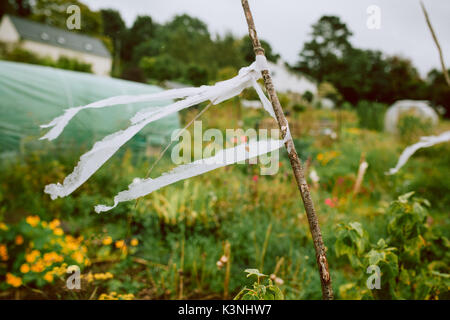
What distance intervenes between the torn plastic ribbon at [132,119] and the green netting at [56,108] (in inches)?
124

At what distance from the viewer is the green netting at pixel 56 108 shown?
439 cm

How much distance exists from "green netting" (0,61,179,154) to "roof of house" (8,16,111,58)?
42.5ft

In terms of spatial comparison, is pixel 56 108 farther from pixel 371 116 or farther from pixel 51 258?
pixel 371 116

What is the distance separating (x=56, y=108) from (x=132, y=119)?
15.6ft

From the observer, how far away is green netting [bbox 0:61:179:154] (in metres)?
4.39

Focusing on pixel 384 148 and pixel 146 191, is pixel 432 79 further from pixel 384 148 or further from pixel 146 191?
pixel 146 191

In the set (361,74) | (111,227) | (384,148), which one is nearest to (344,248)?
(111,227)

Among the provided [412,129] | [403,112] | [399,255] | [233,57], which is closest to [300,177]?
[399,255]

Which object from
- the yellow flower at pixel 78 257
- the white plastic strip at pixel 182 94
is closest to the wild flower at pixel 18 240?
the yellow flower at pixel 78 257

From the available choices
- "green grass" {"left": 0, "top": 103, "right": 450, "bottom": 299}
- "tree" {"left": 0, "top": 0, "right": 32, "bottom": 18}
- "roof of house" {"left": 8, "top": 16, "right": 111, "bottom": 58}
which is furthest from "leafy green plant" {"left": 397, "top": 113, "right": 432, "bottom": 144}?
"tree" {"left": 0, "top": 0, "right": 32, "bottom": 18}

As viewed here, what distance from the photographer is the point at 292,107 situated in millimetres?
8227

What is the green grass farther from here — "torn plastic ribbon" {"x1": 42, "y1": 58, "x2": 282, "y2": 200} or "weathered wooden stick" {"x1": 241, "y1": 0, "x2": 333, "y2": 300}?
"torn plastic ribbon" {"x1": 42, "y1": 58, "x2": 282, "y2": 200}

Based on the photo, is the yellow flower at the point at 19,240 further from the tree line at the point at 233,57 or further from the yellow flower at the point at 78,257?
the tree line at the point at 233,57

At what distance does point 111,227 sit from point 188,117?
422 centimetres
